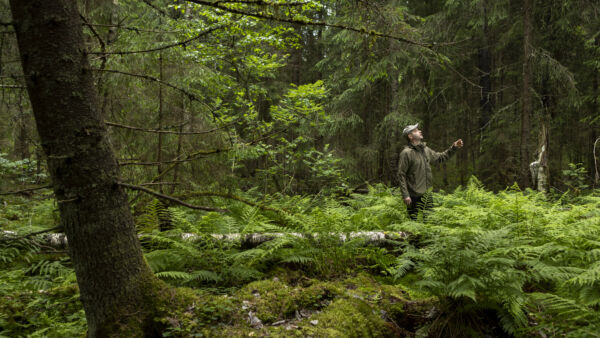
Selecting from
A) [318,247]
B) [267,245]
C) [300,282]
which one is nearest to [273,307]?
[300,282]

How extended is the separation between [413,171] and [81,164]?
227 inches

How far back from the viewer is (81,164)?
7.08 feet

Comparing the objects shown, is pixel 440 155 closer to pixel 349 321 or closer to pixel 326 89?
pixel 349 321

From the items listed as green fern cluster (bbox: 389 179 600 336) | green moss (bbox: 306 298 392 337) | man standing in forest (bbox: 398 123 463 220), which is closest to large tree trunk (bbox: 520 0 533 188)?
man standing in forest (bbox: 398 123 463 220)

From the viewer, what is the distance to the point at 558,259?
3598 millimetres

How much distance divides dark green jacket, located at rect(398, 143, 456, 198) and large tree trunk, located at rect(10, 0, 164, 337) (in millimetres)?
5199

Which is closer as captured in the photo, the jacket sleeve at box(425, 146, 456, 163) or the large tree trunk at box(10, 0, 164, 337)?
the large tree trunk at box(10, 0, 164, 337)

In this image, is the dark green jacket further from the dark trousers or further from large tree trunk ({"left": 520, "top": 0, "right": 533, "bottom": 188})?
large tree trunk ({"left": 520, "top": 0, "right": 533, "bottom": 188})

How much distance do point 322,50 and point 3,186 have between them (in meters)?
15.9

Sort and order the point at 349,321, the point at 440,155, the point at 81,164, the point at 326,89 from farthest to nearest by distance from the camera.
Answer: the point at 326,89, the point at 440,155, the point at 349,321, the point at 81,164

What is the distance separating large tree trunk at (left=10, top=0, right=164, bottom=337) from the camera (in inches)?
82.7

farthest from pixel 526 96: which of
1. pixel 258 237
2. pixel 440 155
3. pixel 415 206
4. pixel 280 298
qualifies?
pixel 280 298

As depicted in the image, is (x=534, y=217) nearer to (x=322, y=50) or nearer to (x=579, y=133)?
(x=579, y=133)

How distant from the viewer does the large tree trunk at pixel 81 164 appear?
2100 mm
